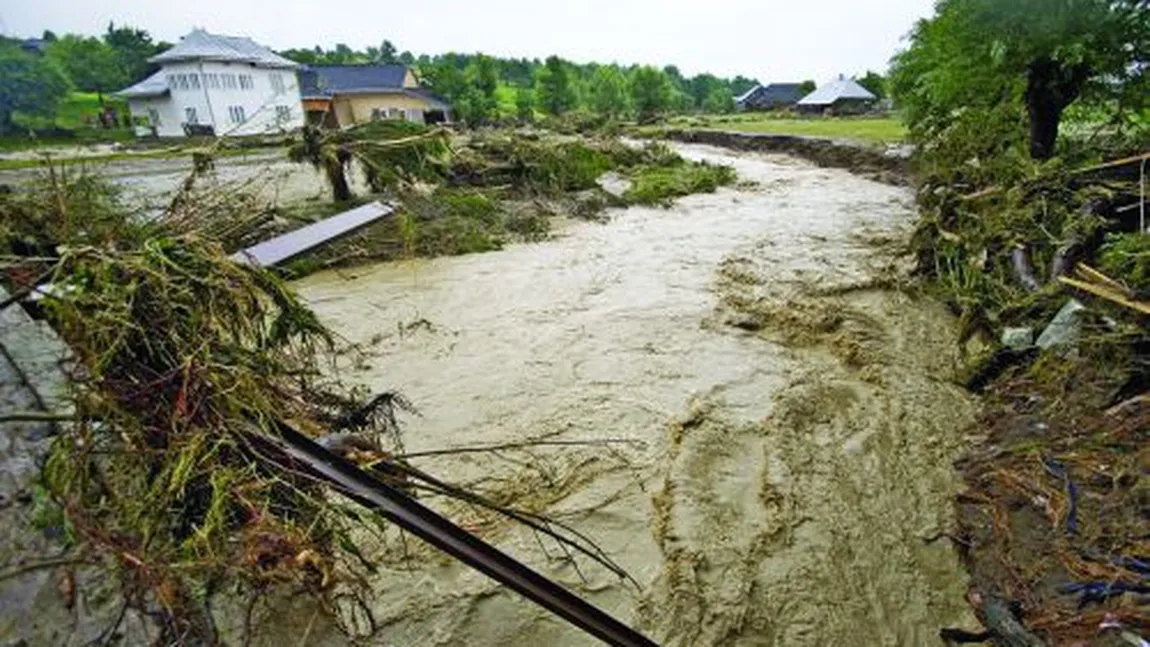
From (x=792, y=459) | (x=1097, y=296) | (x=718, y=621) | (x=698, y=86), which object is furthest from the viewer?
(x=698, y=86)

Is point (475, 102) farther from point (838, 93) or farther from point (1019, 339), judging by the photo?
point (1019, 339)

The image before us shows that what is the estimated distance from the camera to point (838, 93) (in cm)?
5503

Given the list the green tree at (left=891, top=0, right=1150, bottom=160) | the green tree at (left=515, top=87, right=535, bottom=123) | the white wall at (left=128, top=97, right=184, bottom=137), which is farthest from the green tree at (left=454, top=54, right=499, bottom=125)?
the green tree at (left=891, top=0, right=1150, bottom=160)

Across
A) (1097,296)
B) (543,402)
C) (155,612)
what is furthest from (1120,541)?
(155,612)

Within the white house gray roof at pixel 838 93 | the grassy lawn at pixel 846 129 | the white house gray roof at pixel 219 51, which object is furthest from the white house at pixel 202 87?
the white house gray roof at pixel 838 93

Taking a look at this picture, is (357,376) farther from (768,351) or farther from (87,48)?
(87,48)

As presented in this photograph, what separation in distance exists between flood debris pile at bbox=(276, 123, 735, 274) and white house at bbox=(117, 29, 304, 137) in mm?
30787

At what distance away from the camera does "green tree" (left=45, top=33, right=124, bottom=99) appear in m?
49.0

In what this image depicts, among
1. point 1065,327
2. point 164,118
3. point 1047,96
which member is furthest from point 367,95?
point 1065,327

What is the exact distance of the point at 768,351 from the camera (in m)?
5.21

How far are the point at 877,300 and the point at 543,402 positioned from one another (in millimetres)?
4160

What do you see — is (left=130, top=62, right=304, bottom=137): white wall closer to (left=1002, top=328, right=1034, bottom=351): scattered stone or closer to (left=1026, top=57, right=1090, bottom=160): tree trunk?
(left=1026, top=57, right=1090, bottom=160): tree trunk

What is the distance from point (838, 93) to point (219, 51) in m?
49.9

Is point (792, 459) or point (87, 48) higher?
point (87, 48)
